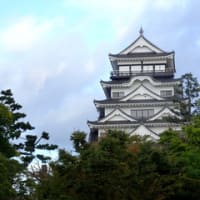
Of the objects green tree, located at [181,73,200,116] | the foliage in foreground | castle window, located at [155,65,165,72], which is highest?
castle window, located at [155,65,165,72]

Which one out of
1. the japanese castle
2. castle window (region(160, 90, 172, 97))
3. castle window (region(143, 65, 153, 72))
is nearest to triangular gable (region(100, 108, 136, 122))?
the japanese castle

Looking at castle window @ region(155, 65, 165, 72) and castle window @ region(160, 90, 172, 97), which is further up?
castle window @ region(155, 65, 165, 72)

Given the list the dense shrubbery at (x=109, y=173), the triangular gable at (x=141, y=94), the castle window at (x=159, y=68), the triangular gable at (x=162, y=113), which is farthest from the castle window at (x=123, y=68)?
the dense shrubbery at (x=109, y=173)

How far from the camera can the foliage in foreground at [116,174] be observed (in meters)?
17.7

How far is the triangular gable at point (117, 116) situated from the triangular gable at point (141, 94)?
6.19ft

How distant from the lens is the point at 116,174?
17672 mm

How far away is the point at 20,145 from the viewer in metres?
31.8

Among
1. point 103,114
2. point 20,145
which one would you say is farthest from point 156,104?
point 20,145

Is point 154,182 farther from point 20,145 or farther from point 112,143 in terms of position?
point 20,145

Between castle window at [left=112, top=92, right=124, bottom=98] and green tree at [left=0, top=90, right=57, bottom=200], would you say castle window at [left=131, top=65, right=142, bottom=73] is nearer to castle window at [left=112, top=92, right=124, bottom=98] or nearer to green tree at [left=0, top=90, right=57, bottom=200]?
castle window at [left=112, top=92, right=124, bottom=98]

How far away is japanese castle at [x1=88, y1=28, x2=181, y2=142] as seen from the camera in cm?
5078

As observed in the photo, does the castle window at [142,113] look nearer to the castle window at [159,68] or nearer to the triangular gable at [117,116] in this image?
the triangular gable at [117,116]

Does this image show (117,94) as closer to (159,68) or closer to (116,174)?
(159,68)

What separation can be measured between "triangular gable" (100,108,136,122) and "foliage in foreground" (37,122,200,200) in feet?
103
